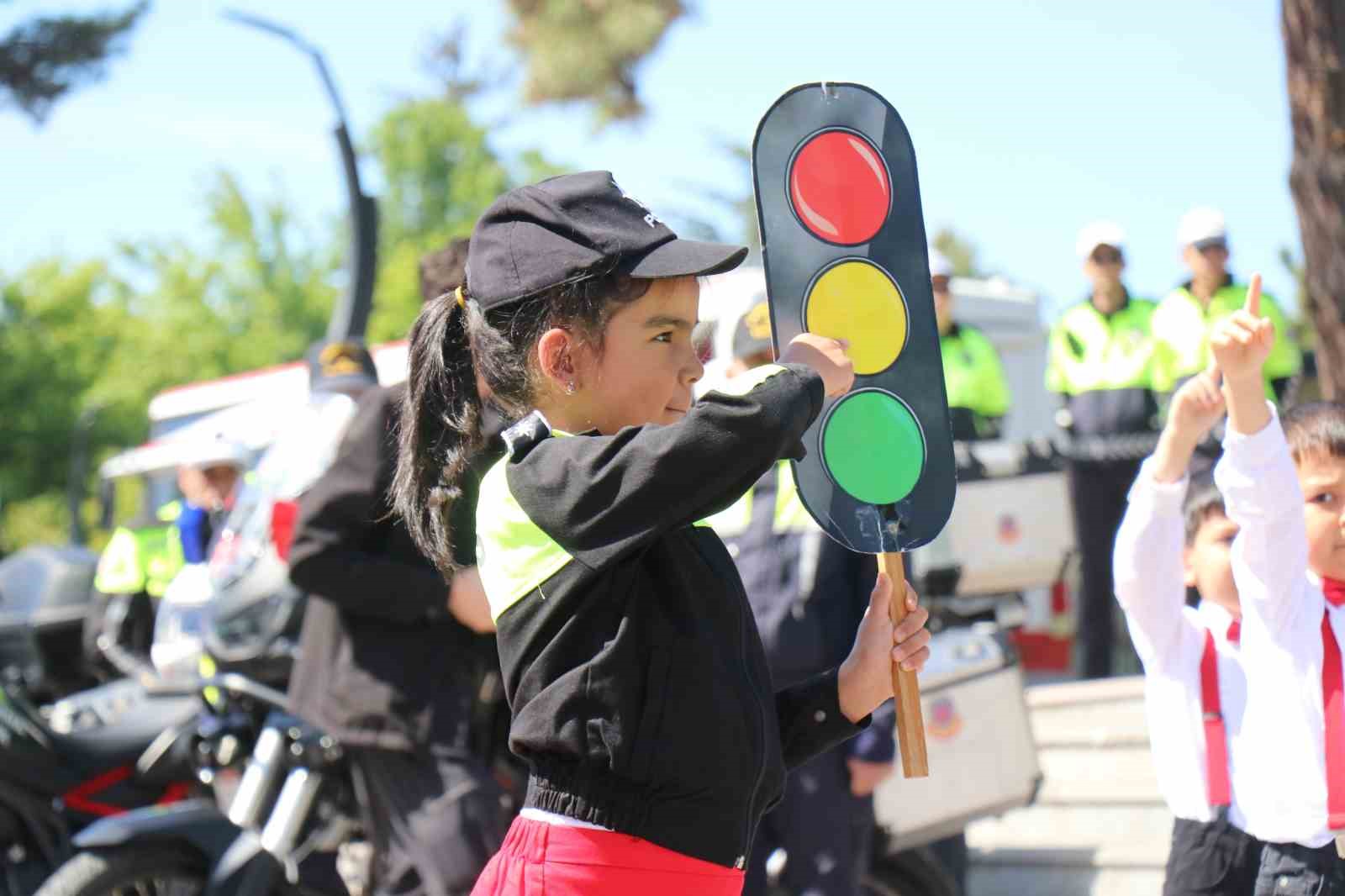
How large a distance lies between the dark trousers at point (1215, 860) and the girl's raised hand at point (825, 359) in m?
1.29

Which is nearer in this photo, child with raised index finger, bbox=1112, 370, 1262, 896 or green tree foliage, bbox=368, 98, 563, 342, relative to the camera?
child with raised index finger, bbox=1112, 370, 1262, 896

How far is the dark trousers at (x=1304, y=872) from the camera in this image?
268cm

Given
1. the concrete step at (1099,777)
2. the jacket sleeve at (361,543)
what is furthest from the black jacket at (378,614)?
the concrete step at (1099,777)

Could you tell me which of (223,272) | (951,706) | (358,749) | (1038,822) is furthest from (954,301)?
(223,272)

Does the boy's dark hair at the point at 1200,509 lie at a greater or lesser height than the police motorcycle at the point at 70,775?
greater

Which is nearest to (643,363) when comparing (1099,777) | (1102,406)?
(1099,777)

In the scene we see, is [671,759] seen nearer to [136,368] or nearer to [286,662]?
[286,662]

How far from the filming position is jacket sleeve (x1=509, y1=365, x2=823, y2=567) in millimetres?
1901

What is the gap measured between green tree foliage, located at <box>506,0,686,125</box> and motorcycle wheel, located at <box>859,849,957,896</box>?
14.0 meters

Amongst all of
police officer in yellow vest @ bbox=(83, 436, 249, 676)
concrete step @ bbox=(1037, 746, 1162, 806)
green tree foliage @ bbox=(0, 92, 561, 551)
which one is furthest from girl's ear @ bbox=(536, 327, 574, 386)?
green tree foliage @ bbox=(0, 92, 561, 551)

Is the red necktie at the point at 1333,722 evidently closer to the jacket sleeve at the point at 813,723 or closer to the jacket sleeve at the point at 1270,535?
the jacket sleeve at the point at 1270,535

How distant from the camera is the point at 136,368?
1762 inches

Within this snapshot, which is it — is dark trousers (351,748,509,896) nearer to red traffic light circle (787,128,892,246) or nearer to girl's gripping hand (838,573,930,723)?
girl's gripping hand (838,573,930,723)

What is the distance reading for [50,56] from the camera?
59.3ft
